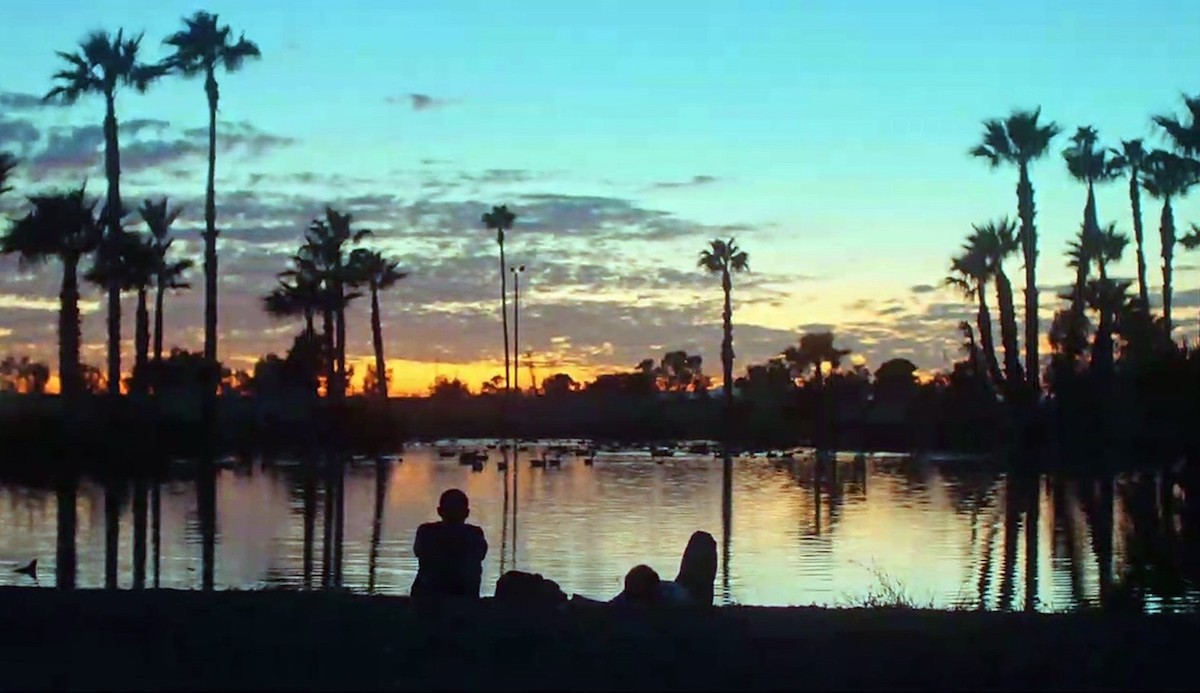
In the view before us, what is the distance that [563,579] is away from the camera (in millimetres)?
20656

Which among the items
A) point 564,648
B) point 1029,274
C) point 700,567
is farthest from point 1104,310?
point 564,648

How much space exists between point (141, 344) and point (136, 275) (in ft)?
11.7

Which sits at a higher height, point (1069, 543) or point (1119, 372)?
point (1119, 372)

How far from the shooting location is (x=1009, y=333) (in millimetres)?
65000

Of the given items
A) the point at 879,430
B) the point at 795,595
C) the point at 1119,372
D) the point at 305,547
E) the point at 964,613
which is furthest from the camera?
the point at 879,430

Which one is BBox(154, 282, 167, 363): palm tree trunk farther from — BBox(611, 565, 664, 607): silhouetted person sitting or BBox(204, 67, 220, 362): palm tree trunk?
BBox(611, 565, 664, 607): silhouetted person sitting

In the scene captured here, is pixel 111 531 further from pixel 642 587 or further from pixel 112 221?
pixel 112 221

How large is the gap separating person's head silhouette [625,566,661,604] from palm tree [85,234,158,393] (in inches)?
1576

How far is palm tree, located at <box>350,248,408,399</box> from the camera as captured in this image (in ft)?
243

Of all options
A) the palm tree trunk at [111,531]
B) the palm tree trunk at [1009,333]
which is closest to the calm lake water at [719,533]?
the palm tree trunk at [111,531]

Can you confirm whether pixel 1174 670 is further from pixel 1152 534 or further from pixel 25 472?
→ pixel 25 472

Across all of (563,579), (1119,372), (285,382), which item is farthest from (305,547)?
(285,382)

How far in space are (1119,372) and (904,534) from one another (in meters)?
24.4

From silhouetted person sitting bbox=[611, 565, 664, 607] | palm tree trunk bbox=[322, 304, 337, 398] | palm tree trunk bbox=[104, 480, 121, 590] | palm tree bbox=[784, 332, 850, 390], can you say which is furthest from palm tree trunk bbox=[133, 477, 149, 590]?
palm tree bbox=[784, 332, 850, 390]
